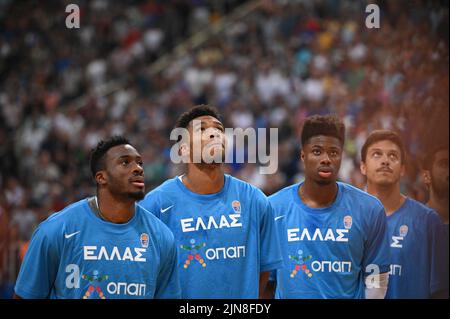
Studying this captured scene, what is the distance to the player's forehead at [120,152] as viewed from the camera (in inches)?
217

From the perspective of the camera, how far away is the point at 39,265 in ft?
17.1

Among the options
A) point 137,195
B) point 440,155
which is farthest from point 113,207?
point 440,155

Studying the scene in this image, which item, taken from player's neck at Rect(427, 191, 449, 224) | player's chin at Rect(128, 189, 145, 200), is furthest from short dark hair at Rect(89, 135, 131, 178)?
player's neck at Rect(427, 191, 449, 224)

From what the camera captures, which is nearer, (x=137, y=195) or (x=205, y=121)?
(x=137, y=195)

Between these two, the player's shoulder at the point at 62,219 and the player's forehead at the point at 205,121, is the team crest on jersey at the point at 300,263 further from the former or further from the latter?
the player's shoulder at the point at 62,219

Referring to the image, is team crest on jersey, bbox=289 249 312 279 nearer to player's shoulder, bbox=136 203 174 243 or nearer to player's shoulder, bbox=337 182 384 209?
player's shoulder, bbox=337 182 384 209

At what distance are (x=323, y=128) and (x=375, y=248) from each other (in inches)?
35.4

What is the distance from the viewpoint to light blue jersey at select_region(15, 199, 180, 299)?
525 centimetres

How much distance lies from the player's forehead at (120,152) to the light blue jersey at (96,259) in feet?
1.08

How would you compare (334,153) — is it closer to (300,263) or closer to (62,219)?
(300,263)

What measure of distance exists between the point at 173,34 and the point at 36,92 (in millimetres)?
3044

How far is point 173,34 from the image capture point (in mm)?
16453

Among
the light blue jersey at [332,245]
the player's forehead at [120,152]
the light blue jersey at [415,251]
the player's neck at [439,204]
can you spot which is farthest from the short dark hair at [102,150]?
the player's neck at [439,204]

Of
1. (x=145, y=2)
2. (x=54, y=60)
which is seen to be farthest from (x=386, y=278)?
(x=145, y=2)
